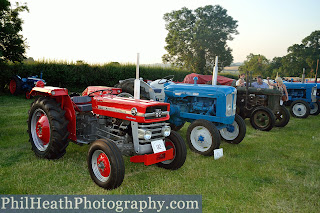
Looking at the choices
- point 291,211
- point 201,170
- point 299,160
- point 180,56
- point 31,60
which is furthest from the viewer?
point 180,56

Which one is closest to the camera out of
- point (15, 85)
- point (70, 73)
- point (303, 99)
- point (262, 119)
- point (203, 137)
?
point (203, 137)

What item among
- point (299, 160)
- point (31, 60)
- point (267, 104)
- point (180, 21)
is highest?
point (180, 21)

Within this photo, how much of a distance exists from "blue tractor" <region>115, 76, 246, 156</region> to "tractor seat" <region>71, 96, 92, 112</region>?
182cm

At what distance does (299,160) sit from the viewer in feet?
14.4

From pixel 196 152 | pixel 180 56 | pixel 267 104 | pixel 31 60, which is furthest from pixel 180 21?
pixel 196 152

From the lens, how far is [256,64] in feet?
186

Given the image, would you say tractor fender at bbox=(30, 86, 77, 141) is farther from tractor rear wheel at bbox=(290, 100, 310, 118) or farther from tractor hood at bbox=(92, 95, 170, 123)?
tractor rear wheel at bbox=(290, 100, 310, 118)

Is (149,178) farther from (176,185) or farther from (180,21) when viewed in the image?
(180,21)

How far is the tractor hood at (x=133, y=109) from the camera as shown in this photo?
2978 millimetres

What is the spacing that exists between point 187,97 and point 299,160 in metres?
2.34

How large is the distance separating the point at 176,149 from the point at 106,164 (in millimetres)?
1026

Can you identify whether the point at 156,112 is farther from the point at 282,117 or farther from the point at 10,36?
the point at 10,36

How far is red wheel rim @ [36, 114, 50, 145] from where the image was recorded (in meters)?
3.78

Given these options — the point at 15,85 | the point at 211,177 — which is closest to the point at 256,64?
the point at 15,85
